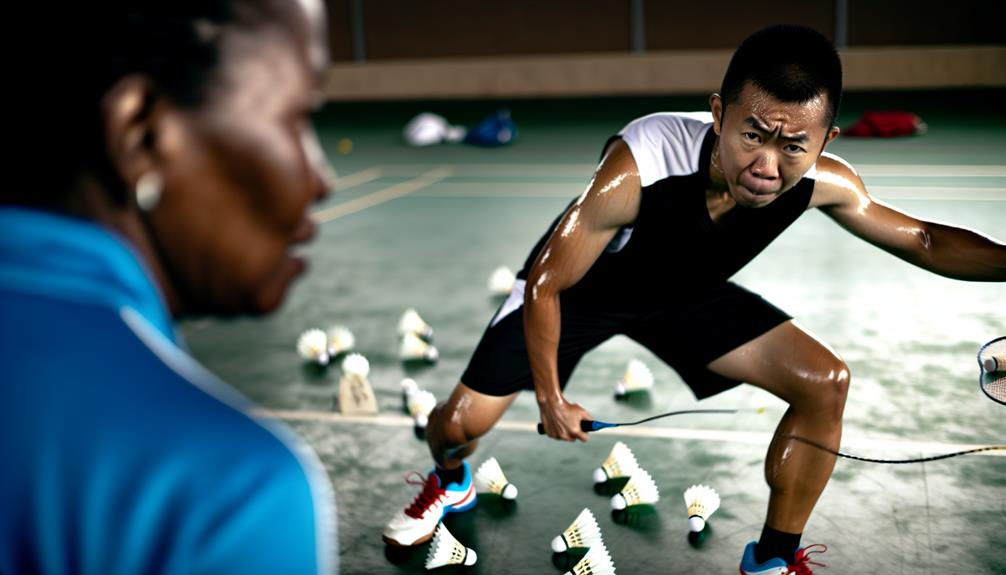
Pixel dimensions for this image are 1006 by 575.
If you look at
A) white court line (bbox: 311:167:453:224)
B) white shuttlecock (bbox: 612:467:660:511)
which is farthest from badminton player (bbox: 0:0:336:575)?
white court line (bbox: 311:167:453:224)

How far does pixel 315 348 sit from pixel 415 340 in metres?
0.61

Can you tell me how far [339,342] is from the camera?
20.5ft

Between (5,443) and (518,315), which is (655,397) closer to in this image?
(518,315)

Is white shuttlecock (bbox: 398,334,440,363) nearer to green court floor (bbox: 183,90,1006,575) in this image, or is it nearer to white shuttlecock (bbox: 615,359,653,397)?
green court floor (bbox: 183,90,1006,575)

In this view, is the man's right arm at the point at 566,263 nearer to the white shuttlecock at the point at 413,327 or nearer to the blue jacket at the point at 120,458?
the blue jacket at the point at 120,458

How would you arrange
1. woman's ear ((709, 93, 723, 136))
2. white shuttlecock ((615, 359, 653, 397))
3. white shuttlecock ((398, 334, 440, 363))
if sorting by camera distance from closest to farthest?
woman's ear ((709, 93, 723, 136))
white shuttlecock ((615, 359, 653, 397))
white shuttlecock ((398, 334, 440, 363))

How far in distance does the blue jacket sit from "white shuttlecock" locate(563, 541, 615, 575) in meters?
2.92

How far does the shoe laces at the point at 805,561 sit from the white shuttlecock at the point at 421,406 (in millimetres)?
1983

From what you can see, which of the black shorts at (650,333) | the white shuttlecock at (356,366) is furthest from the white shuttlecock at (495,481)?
the white shuttlecock at (356,366)

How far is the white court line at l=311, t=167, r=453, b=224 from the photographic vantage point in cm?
1074

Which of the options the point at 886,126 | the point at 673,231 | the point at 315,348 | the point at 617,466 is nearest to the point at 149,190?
the point at 673,231

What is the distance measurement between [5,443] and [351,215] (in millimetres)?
10045

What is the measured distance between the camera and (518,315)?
149 inches

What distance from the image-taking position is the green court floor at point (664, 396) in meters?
3.90
